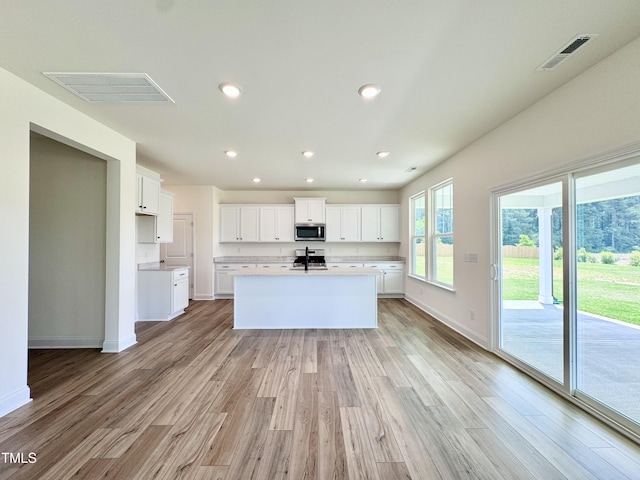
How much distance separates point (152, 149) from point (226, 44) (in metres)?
2.67

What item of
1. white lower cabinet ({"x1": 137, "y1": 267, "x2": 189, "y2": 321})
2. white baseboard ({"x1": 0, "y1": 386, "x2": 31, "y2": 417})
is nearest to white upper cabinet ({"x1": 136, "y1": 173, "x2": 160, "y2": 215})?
white lower cabinet ({"x1": 137, "y1": 267, "x2": 189, "y2": 321})

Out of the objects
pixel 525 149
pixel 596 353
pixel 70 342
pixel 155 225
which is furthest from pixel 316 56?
pixel 70 342

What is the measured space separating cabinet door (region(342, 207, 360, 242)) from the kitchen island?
2.49m

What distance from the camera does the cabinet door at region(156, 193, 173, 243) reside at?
15.7ft

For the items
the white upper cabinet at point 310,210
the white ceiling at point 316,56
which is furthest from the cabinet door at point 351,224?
the white ceiling at point 316,56

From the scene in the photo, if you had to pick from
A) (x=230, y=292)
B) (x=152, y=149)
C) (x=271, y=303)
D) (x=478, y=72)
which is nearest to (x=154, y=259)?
(x=230, y=292)

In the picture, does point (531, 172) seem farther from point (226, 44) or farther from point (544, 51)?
point (226, 44)

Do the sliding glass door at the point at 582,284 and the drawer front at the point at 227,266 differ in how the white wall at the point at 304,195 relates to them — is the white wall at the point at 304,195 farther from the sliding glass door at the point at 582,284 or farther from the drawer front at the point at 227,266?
the sliding glass door at the point at 582,284

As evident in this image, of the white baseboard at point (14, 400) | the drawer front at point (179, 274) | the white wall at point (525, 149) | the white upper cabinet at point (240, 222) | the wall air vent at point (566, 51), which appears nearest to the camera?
the wall air vent at point (566, 51)

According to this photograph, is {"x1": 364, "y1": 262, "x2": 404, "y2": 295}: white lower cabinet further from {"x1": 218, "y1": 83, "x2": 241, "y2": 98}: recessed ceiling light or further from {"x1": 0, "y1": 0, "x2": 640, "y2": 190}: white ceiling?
{"x1": 218, "y1": 83, "x2": 241, "y2": 98}: recessed ceiling light

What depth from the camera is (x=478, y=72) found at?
205 centimetres

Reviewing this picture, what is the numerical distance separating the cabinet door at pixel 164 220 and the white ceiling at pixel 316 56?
1845mm

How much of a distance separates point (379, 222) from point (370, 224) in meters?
0.23

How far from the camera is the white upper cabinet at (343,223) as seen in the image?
21.5 feet
